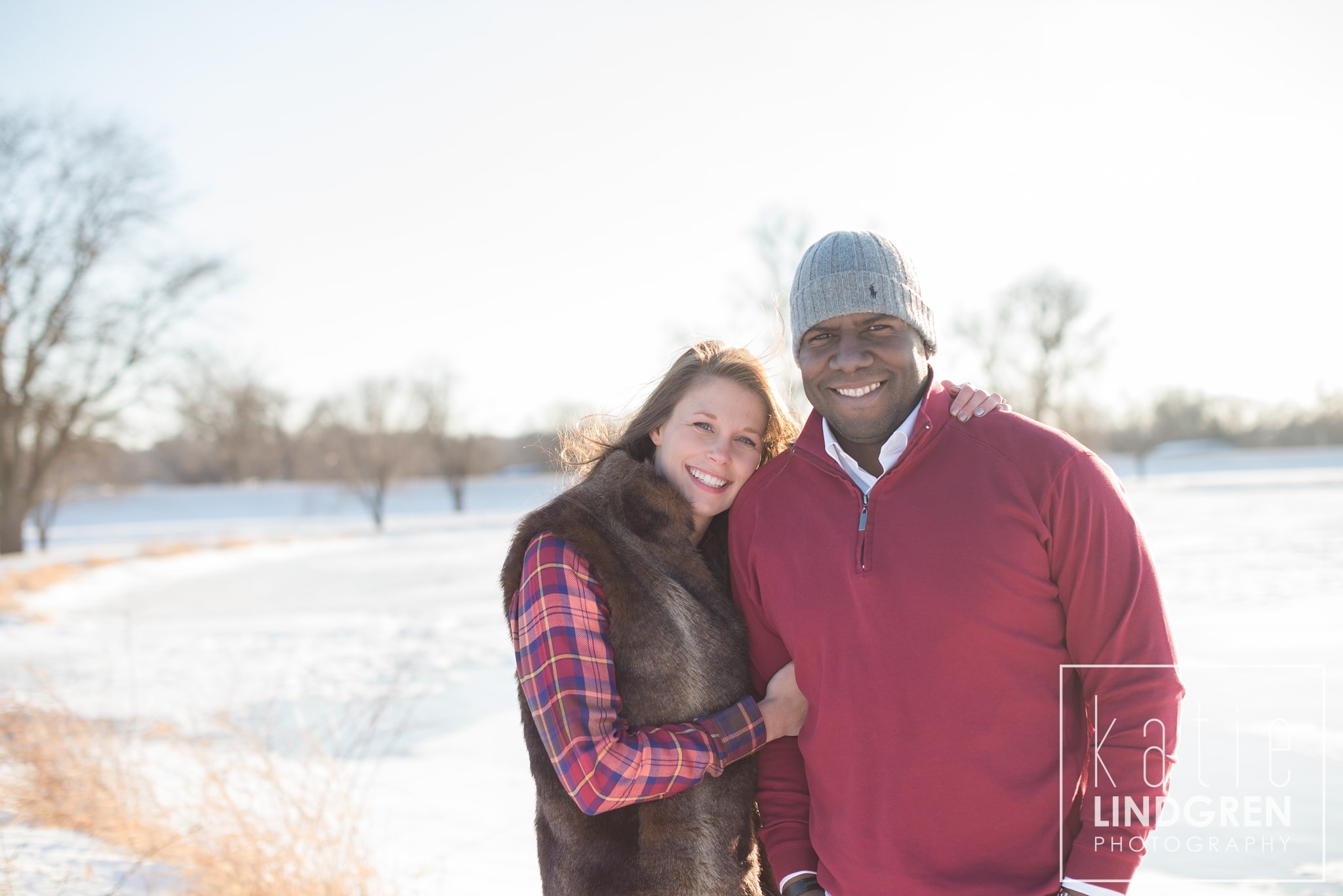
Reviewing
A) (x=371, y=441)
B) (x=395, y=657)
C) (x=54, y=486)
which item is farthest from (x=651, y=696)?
(x=371, y=441)

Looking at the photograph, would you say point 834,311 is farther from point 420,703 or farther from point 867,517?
point 420,703

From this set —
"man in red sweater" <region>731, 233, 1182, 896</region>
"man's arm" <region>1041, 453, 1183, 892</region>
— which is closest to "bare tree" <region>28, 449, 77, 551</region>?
"man in red sweater" <region>731, 233, 1182, 896</region>

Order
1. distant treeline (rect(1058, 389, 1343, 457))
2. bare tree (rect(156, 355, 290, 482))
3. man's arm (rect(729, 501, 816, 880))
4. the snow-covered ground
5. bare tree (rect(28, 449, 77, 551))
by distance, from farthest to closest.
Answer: bare tree (rect(156, 355, 290, 482)) < distant treeline (rect(1058, 389, 1343, 457)) < bare tree (rect(28, 449, 77, 551)) < the snow-covered ground < man's arm (rect(729, 501, 816, 880))

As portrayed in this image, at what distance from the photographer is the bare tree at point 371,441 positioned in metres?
43.6

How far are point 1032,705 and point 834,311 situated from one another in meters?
1.00

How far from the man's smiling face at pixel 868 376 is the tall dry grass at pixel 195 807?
2.94 meters

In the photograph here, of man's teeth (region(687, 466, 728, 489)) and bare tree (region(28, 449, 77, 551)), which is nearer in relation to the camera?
man's teeth (region(687, 466, 728, 489))

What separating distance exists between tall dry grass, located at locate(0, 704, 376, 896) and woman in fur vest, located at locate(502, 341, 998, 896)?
1.98 m

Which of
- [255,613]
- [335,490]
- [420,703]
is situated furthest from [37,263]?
[335,490]

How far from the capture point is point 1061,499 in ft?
5.87

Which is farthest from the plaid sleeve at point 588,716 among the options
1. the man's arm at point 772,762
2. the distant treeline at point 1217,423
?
the distant treeline at point 1217,423

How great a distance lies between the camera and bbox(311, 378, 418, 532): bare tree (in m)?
43.6

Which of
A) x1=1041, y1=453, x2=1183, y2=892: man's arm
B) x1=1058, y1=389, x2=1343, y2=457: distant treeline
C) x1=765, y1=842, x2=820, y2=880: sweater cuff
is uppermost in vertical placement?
x1=1058, y1=389, x2=1343, y2=457: distant treeline

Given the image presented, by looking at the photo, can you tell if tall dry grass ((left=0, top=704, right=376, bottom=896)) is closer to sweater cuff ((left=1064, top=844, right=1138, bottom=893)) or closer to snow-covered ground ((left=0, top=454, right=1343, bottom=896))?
snow-covered ground ((left=0, top=454, right=1343, bottom=896))
